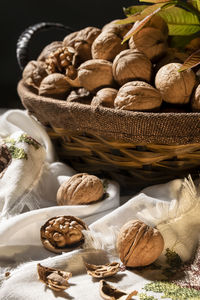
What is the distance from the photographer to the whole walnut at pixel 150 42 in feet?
3.80

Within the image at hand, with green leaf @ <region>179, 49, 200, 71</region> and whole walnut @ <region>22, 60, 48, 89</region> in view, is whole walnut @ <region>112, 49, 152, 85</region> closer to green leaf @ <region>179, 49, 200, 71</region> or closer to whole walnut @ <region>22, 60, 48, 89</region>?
green leaf @ <region>179, 49, 200, 71</region>

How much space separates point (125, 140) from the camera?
3.51 ft

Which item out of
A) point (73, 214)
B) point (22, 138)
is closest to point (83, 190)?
point (73, 214)

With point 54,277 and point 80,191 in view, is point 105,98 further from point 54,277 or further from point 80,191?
point 54,277

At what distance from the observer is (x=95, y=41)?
1233mm

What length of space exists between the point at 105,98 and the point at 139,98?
11 centimetres

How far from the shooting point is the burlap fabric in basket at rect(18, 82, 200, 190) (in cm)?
100

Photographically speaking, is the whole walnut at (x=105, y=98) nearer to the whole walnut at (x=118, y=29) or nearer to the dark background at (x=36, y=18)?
the whole walnut at (x=118, y=29)

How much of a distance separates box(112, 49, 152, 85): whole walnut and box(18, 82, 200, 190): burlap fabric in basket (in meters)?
0.13

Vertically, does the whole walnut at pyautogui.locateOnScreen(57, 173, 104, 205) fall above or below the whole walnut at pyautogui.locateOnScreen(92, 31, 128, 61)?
below

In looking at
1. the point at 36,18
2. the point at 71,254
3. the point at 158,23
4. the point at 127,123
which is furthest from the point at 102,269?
the point at 36,18

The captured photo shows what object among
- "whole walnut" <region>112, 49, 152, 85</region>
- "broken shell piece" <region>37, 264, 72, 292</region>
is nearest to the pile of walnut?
"whole walnut" <region>112, 49, 152, 85</region>

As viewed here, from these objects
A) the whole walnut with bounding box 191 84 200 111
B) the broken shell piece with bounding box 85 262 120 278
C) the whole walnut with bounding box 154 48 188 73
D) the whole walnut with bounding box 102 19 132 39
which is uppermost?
the whole walnut with bounding box 102 19 132 39

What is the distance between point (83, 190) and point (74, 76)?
1.21ft
